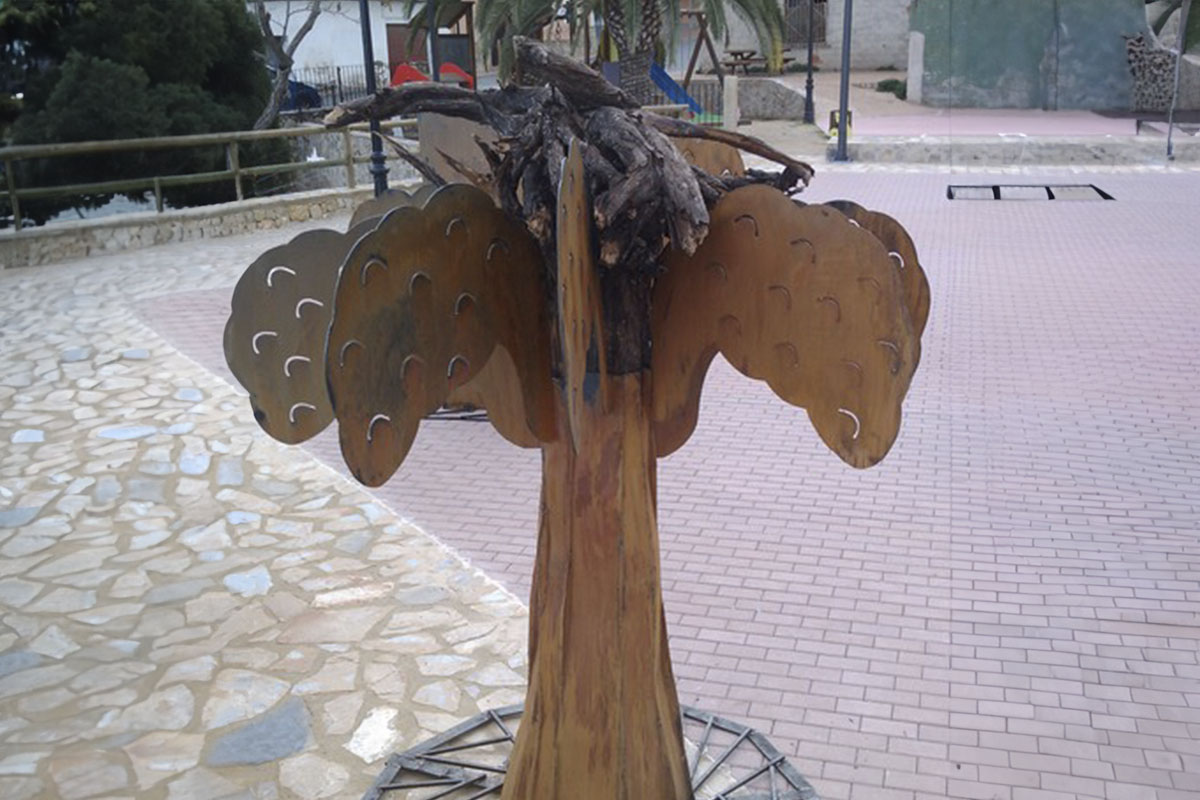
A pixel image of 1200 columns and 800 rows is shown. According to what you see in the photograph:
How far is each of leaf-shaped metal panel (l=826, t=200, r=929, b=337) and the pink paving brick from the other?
1.64 meters

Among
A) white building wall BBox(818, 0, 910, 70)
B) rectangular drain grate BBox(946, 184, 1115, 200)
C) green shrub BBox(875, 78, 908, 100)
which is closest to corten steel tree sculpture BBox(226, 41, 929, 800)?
rectangular drain grate BBox(946, 184, 1115, 200)

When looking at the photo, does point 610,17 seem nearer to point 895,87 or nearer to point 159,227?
point 159,227

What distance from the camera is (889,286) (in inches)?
94.3

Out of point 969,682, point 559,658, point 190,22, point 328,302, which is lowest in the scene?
point 969,682

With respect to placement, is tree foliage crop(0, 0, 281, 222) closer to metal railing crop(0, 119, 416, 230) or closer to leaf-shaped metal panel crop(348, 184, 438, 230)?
metal railing crop(0, 119, 416, 230)

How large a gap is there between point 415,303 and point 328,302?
0.54 meters

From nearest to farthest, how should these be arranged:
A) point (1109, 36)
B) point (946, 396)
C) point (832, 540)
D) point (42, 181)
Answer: point (832, 540) → point (946, 396) → point (42, 181) → point (1109, 36)

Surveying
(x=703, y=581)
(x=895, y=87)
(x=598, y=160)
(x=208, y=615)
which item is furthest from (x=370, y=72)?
(x=895, y=87)

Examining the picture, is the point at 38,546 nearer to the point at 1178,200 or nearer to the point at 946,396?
the point at 946,396

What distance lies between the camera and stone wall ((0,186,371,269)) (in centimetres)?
1175

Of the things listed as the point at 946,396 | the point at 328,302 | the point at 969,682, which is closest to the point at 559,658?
the point at 328,302

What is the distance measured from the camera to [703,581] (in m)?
5.09

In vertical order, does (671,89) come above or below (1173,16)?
below

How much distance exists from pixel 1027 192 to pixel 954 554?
1212 cm
